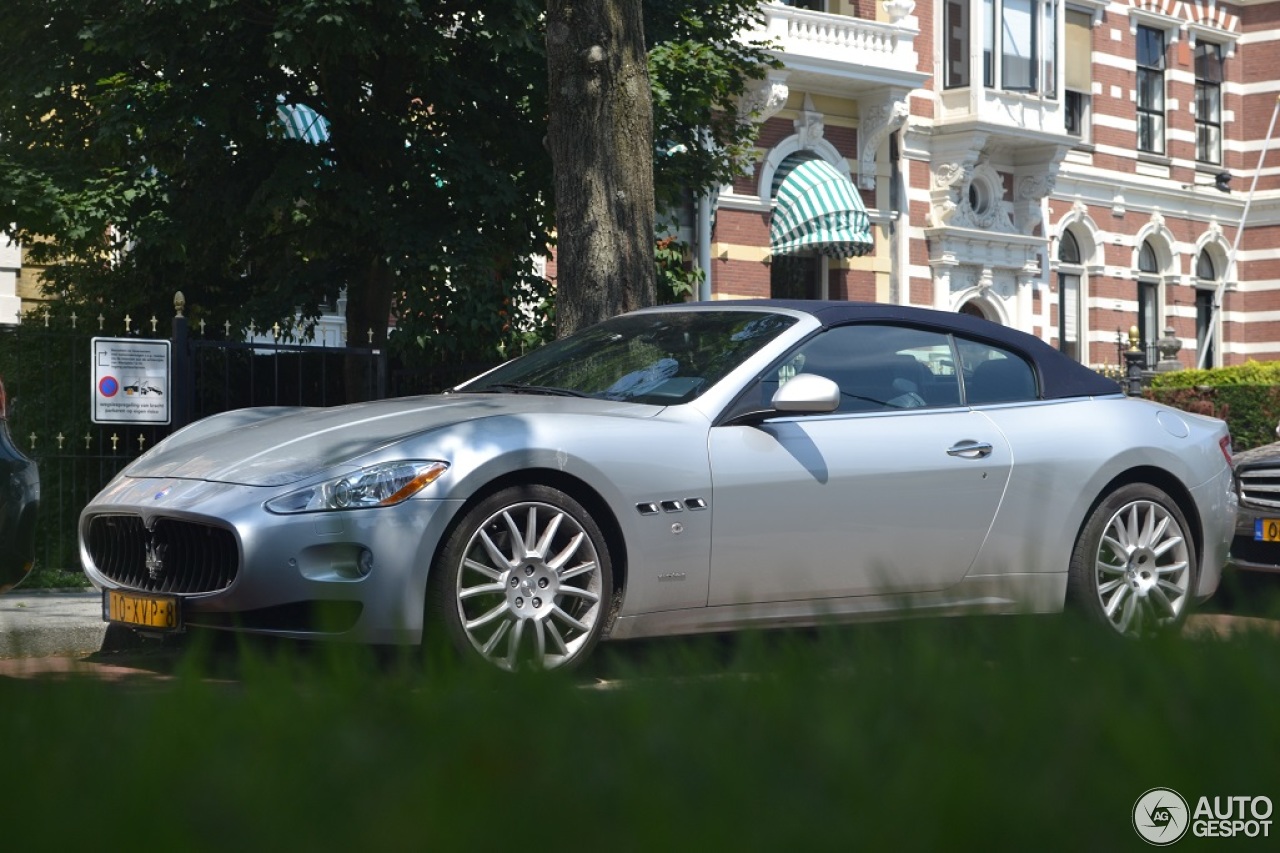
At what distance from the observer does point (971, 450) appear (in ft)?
21.1

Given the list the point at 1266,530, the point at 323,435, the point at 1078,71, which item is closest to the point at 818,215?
the point at 1078,71

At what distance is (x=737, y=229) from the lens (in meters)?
27.0

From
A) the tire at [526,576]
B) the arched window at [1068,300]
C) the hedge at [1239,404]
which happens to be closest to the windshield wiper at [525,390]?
the tire at [526,576]

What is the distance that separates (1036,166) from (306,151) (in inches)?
771

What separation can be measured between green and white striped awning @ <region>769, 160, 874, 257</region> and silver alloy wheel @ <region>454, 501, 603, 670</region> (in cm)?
2178

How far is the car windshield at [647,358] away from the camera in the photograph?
20.6 feet

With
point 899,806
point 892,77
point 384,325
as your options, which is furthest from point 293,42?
point 892,77

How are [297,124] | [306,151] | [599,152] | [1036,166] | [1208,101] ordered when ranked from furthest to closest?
[1208,101] < [1036,166] < [297,124] < [306,151] < [599,152]

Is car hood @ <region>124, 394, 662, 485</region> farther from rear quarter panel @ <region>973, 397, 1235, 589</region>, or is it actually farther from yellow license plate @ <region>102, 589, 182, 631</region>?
rear quarter panel @ <region>973, 397, 1235, 589</region>

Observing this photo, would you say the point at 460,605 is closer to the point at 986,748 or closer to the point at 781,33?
the point at 986,748

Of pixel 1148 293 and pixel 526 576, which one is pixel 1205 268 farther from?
pixel 526 576

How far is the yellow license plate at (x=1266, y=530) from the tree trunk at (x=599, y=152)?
12.2 ft

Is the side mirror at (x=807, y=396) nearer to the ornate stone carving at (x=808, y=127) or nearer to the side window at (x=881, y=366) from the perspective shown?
the side window at (x=881, y=366)

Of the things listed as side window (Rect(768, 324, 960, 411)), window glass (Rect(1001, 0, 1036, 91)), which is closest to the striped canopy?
side window (Rect(768, 324, 960, 411))
